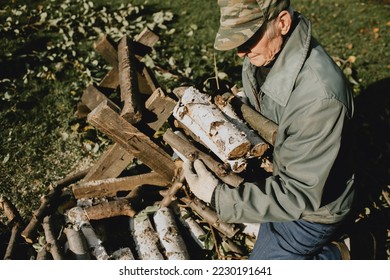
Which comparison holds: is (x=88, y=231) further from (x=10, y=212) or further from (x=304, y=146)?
(x=304, y=146)

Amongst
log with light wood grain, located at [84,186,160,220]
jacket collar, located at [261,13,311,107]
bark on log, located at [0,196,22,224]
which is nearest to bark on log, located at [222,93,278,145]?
jacket collar, located at [261,13,311,107]

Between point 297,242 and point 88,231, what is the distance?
5.31 feet

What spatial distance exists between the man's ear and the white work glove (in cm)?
105

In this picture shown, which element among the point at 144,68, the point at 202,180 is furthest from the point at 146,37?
the point at 202,180

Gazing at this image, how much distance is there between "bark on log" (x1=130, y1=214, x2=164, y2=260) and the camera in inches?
112

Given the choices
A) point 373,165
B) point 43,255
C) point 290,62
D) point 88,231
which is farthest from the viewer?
point 373,165

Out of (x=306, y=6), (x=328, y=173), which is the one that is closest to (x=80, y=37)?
(x=306, y=6)

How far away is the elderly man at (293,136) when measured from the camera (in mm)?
2119

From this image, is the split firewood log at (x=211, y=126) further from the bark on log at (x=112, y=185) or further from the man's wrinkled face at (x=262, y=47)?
the bark on log at (x=112, y=185)

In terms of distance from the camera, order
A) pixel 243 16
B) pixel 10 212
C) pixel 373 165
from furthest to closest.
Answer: pixel 373 165 → pixel 10 212 → pixel 243 16

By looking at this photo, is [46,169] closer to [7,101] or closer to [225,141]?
[7,101]

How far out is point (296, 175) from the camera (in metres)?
2.24

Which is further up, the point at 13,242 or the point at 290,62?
the point at 290,62

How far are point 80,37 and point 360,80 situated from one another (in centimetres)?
427
